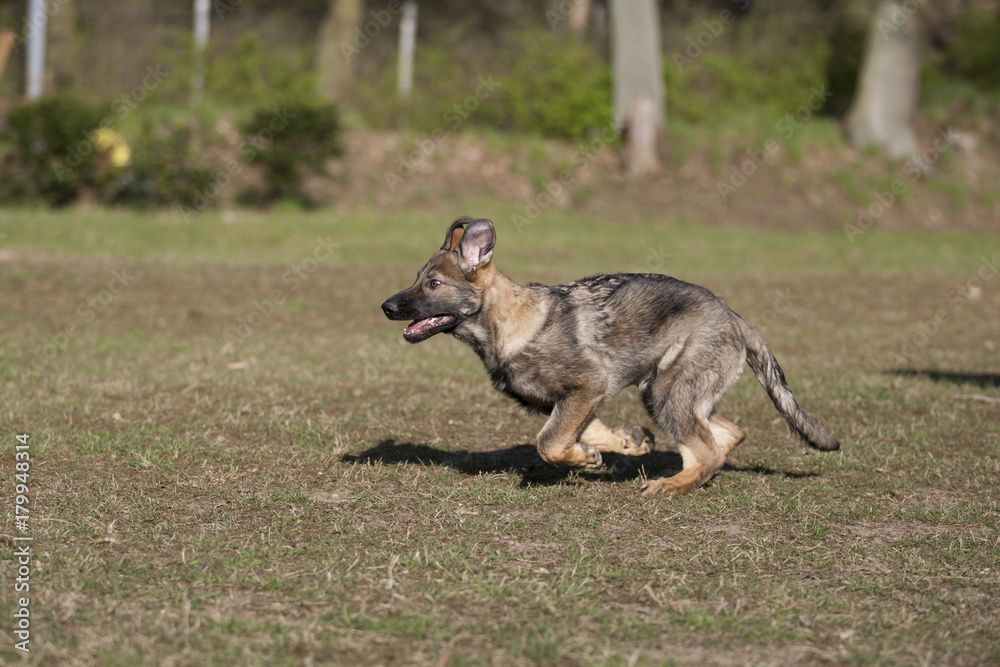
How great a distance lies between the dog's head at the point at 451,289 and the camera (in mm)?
5945

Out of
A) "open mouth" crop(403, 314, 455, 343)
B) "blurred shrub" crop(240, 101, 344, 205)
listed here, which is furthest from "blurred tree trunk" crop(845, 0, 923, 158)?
"open mouth" crop(403, 314, 455, 343)

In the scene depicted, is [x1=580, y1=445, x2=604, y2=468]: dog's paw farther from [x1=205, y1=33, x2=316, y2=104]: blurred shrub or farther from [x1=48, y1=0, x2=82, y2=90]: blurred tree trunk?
[x1=48, y1=0, x2=82, y2=90]: blurred tree trunk

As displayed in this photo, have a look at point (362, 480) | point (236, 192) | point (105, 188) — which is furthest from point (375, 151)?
point (362, 480)

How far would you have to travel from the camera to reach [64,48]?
22.0 meters

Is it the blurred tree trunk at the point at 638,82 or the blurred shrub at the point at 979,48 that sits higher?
the blurred shrub at the point at 979,48

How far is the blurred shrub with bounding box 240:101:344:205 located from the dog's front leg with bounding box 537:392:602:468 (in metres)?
13.5

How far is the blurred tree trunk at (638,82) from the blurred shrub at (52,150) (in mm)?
9750

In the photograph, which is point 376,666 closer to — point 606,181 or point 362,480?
point 362,480

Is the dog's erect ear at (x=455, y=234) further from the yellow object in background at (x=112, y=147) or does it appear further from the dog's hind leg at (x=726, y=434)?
the yellow object in background at (x=112, y=147)

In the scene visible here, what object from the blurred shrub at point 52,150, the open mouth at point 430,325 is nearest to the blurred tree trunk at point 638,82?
the blurred shrub at point 52,150

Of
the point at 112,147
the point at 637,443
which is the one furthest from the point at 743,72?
the point at 637,443

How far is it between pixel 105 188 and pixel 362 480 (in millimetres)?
13467

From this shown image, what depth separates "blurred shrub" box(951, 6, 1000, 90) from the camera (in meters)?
27.9

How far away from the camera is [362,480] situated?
6.22m
